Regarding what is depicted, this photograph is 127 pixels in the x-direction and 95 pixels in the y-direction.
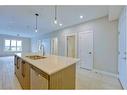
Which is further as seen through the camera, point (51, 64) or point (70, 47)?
point (70, 47)

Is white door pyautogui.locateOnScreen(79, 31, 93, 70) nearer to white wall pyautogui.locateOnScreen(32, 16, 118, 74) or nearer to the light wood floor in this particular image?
white wall pyautogui.locateOnScreen(32, 16, 118, 74)

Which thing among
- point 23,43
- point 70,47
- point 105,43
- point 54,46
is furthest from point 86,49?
point 23,43

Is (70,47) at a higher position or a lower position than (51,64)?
higher

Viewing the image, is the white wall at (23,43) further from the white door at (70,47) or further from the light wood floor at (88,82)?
the light wood floor at (88,82)

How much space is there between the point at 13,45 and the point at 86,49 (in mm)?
10834

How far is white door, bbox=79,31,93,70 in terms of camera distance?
5.14m

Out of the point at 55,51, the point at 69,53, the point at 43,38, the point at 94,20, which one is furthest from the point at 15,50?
the point at 94,20

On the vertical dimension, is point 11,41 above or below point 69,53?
above

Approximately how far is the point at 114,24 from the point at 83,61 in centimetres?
242

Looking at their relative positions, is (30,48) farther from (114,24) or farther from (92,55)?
(114,24)

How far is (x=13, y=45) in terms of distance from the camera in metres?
13.1

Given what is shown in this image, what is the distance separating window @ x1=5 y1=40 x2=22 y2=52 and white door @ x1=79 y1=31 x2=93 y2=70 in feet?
33.8

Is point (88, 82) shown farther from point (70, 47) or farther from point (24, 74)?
point (70, 47)

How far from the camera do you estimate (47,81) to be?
1.50 meters
